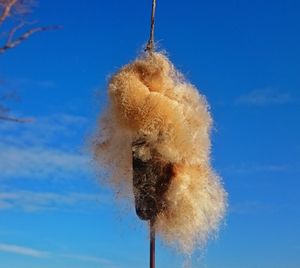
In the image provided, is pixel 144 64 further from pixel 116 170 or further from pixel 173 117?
pixel 116 170

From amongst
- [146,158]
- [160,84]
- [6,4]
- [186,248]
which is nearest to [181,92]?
[160,84]

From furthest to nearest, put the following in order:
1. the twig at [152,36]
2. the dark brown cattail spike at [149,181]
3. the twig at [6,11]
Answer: the twig at [152,36] < the dark brown cattail spike at [149,181] < the twig at [6,11]

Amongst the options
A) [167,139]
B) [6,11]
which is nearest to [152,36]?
[167,139]

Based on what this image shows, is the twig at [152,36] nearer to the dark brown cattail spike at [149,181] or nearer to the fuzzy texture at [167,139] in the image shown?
the fuzzy texture at [167,139]

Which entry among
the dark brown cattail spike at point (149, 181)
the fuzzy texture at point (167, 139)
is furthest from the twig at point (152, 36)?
the dark brown cattail spike at point (149, 181)

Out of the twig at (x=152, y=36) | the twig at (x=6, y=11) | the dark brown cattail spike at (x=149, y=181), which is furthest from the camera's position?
the twig at (x=152, y=36)

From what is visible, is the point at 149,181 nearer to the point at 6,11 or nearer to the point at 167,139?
the point at 167,139

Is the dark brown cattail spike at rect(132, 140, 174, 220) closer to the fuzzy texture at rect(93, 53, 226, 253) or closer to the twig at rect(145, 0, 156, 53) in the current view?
the fuzzy texture at rect(93, 53, 226, 253)

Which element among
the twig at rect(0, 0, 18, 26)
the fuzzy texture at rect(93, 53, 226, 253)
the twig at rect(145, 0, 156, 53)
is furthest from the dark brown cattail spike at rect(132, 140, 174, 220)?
the twig at rect(0, 0, 18, 26)
